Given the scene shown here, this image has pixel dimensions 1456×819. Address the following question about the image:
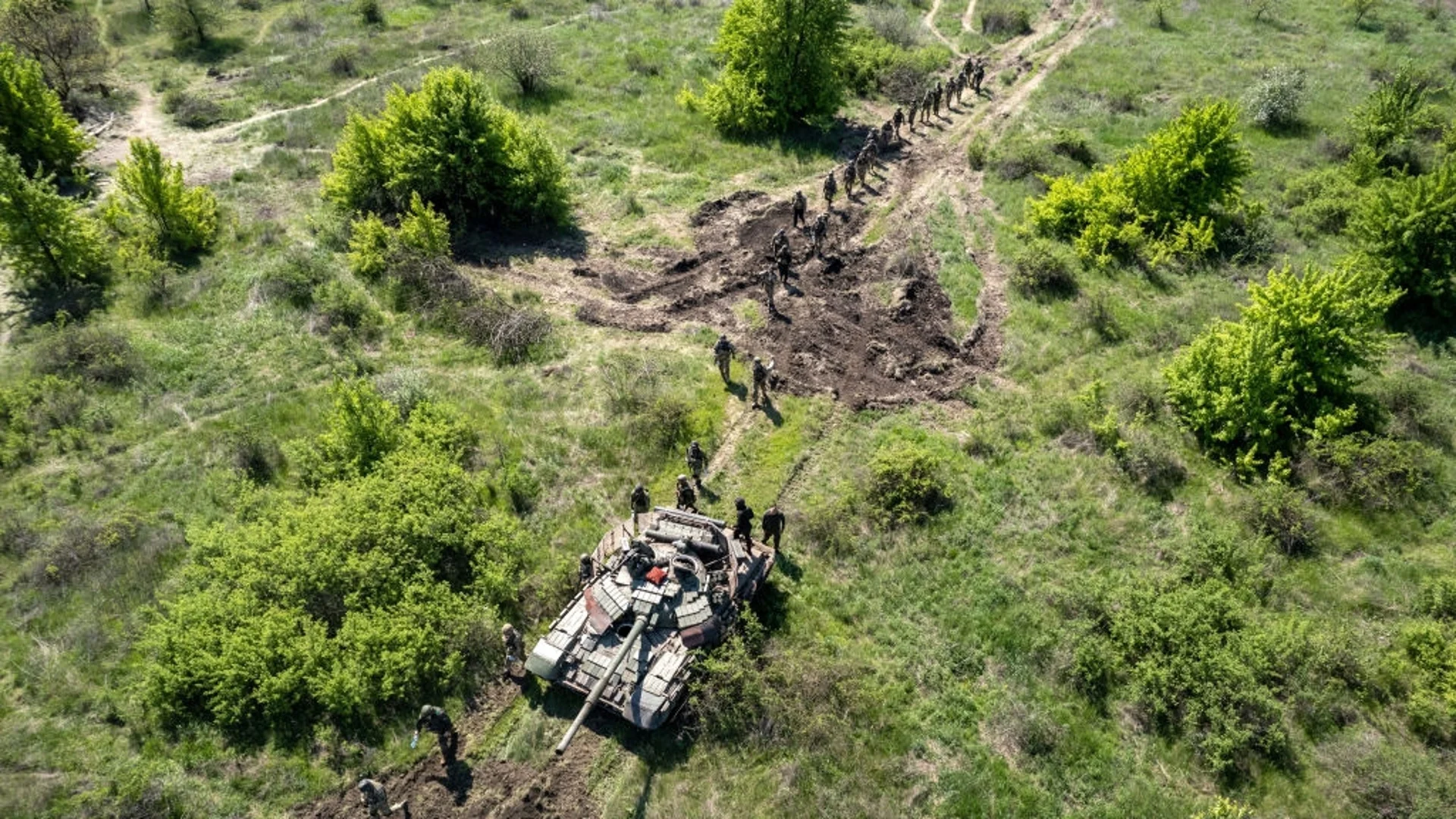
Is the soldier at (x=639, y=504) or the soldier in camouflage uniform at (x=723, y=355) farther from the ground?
the soldier in camouflage uniform at (x=723, y=355)

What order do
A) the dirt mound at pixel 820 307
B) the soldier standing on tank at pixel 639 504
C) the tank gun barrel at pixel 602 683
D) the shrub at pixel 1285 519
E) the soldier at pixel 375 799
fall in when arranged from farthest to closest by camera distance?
the dirt mound at pixel 820 307, the shrub at pixel 1285 519, the soldier standing on tank at pixel 639 504, the tank gun barrel at pixel 602 683, the soldier at pixel 375 799

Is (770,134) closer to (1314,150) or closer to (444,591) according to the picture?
(1314,150)

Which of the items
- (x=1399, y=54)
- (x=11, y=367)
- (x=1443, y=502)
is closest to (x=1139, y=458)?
(x=1443, y=502)

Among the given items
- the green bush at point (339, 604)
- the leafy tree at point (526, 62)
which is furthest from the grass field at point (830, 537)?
the leafy tree at point (526, 62)

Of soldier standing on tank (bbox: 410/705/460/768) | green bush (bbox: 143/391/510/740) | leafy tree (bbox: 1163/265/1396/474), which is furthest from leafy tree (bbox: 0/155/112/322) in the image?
leafy tree (bbox: 1163/265/1396/474)

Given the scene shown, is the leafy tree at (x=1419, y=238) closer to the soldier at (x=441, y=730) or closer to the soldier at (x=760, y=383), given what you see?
the soldier at (x=760, y=383)

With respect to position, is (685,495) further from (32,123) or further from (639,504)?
(32,123)

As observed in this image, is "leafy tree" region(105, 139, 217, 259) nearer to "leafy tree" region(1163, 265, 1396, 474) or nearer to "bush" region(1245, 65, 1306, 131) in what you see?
"leafy tree" region(1163, 265, 1396, 474)
